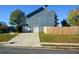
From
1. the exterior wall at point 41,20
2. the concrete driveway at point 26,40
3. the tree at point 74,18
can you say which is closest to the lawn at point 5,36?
the concrete driveway at point 26,40

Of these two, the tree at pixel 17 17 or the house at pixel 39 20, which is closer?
the tree at pixel 17 17

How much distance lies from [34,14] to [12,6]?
43 cm

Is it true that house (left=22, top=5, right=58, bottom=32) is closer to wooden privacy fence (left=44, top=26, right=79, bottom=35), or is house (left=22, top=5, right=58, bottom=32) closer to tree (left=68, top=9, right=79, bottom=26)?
wooden privacy fence (left=44, top=26, right=79, bottom=35)

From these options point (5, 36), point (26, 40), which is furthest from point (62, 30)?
point (5, 36)

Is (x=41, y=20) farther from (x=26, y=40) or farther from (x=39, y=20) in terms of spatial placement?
(x=26, y=40)

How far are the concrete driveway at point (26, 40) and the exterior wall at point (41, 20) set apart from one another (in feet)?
Result: 0.37

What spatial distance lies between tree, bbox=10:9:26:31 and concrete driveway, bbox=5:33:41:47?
0.45 feet

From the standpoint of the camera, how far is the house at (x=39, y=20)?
2645mm

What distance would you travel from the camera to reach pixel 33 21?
279 centimetres

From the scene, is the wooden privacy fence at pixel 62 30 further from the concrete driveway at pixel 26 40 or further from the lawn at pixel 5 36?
the lawn at pixel 5 36

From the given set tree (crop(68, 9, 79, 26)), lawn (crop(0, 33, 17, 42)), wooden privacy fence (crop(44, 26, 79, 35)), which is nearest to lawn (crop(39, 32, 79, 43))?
wooden privacy fence (crop(44, 26, 79, 35))
